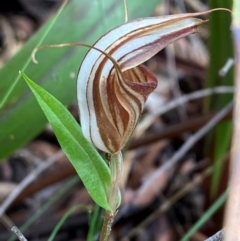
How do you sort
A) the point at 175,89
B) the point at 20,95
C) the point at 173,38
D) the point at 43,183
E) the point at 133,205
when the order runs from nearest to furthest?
the point at 173,38 → the point at 20,95 → the point at 43,183 → the point at 133,205 → the point at 175,89

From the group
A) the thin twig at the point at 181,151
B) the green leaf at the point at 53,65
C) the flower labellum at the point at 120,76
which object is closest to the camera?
the flower labellum at the point at 120,76

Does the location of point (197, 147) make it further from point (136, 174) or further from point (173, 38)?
point (173, 38)

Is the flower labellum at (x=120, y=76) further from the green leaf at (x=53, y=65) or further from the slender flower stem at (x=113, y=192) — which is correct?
the green leaf at (x=53, y=65)

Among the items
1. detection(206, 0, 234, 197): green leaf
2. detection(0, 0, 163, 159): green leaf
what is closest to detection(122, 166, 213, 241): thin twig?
detection(206, 0, 234, 197): green leaf

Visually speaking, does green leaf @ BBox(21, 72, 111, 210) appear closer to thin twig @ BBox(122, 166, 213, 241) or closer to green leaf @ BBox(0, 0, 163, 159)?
green leaf @ BBox(0, 0, 163, 159)

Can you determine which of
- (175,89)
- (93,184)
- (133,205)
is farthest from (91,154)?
(175,89)

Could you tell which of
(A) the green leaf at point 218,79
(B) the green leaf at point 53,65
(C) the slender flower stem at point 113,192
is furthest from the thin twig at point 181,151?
(C) the slender flower stem at point 113,192

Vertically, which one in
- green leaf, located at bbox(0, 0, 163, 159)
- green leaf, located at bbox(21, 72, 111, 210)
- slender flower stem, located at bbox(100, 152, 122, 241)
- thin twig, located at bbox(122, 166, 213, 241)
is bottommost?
thin twig, located at bbox(122, 166, 213, 241)
